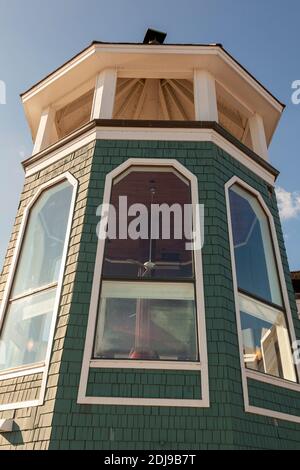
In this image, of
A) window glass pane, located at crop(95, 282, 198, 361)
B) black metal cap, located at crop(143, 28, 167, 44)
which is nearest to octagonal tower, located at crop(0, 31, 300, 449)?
window glass pane, located at crop(95, 282, 198, 361)

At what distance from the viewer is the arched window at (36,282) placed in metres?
6.53

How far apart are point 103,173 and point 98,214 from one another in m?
0.84

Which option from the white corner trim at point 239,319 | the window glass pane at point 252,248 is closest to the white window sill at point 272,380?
the white corner trim at point 239,319

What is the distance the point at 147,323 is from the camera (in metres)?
6.27

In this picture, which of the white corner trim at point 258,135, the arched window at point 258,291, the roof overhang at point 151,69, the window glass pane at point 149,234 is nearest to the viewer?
the arched window at point 258,291

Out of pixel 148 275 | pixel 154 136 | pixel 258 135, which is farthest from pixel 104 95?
pixel 148 275

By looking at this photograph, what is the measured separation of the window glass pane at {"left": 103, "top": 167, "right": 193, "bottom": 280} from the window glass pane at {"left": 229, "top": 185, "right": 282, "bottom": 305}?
35.3 inches

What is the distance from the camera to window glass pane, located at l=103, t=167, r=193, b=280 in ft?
23.2

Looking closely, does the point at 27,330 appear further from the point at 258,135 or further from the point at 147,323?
the point at 258,135

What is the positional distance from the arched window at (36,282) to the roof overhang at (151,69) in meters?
2.76

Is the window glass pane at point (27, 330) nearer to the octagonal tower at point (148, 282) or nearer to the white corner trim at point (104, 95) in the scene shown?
the octagonal tower at point (148, 282)

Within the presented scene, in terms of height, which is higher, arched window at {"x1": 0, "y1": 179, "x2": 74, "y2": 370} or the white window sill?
arched window at {"x1": 0, "y1": 179, "x2": 74, "y2": 370}

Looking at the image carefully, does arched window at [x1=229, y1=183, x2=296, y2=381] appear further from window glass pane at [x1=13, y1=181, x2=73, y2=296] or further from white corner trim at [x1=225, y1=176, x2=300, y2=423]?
window glass pane at [x1=13, y1=181, x2=73, y2=296]

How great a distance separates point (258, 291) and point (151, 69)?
203 inches
